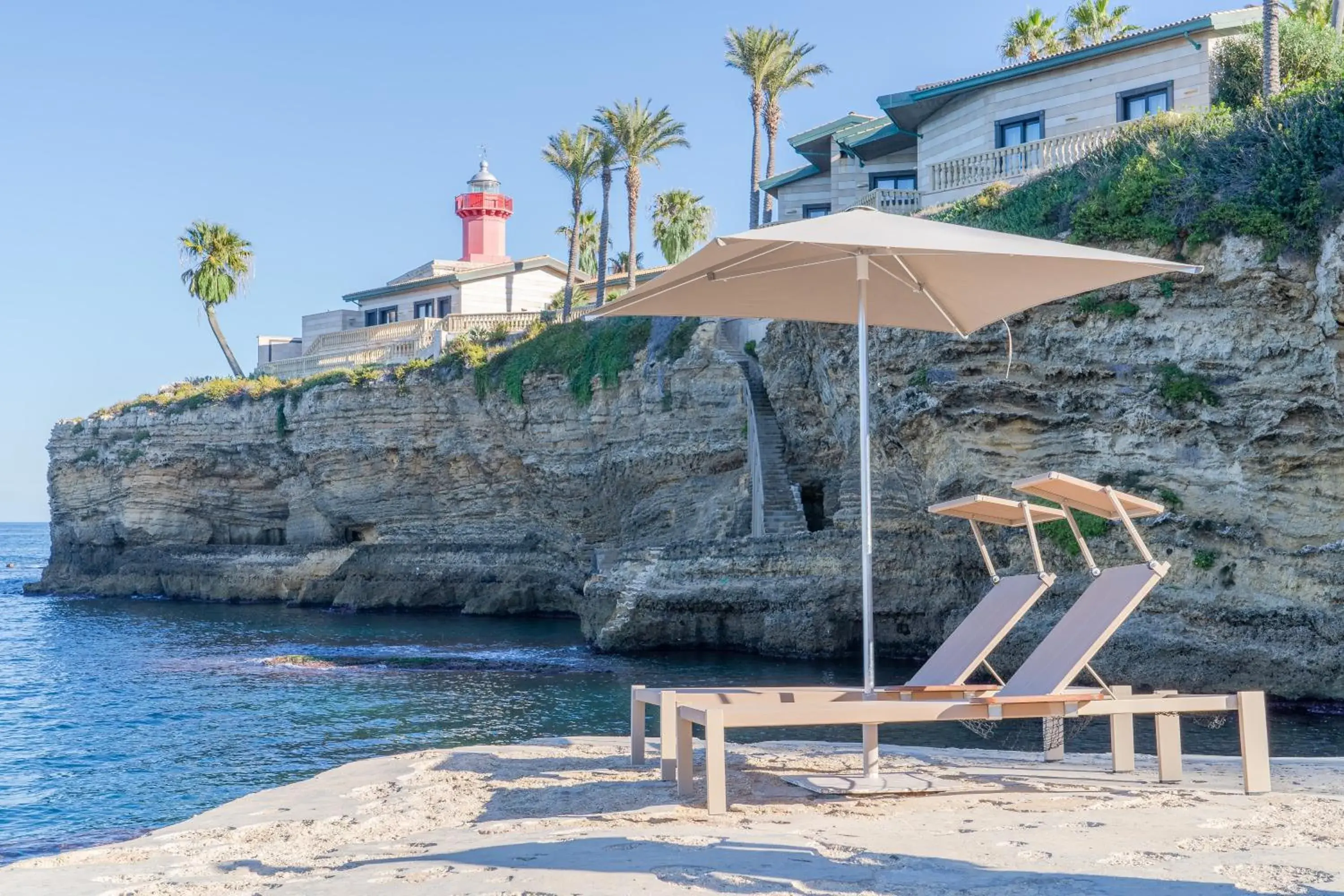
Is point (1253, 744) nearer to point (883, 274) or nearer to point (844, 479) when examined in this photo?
point (883, 274)

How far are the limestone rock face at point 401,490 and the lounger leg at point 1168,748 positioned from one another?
21.8 metres

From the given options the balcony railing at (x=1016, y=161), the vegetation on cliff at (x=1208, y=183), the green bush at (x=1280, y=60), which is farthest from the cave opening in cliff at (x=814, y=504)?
the green bush at (x=1280, y=60)

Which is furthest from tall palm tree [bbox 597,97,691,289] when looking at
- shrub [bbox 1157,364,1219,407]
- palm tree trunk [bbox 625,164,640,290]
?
shrub [bbox 1157,364,1219,407]

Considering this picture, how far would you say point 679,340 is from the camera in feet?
114

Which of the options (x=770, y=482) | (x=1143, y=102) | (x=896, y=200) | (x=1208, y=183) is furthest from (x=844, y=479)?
(x=1143, y=102)

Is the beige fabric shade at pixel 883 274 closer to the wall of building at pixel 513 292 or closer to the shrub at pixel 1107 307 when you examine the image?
the shrub at pixel 1107 307

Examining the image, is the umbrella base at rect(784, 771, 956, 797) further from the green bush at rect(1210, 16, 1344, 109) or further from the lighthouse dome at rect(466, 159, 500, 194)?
the lighthouse dome at rect(466, 159, 500, 194)

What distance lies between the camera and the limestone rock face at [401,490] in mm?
34469

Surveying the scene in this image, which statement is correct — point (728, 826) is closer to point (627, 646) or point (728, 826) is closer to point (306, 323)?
point (627, 646)

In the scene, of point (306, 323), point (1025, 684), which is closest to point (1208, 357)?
point (1025, 684)

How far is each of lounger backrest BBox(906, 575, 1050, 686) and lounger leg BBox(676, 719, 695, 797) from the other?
1896 mm

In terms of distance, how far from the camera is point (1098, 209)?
20656 mm

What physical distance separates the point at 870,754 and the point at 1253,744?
2.53 meters

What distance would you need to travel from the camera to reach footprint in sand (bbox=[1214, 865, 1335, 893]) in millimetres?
5406
